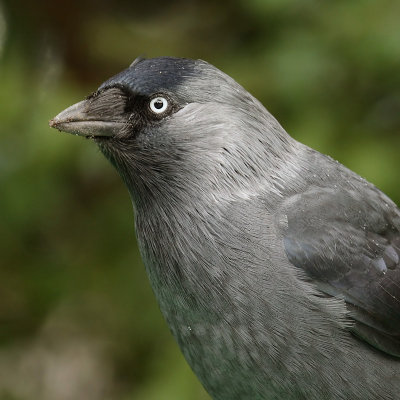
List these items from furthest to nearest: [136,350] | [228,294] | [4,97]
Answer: [136,350] < [4,97] < [228,294]

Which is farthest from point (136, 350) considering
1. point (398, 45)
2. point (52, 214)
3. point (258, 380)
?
point (398, 45)

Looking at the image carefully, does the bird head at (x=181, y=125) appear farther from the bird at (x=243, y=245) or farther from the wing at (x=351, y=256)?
A: the wing at (x=351, y=256)

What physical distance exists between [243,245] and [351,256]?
1.39ft

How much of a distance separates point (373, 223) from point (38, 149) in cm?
190

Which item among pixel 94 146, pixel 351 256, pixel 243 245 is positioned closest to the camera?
pixel 243 245

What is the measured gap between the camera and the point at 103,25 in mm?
5070

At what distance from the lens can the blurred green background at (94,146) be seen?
4.39 meters

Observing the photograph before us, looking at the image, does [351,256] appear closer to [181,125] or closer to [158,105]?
[181,125]

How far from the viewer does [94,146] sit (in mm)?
4438

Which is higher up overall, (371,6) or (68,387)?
(371,6)

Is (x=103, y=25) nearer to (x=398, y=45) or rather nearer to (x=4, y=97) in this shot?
(x=4, y=97)

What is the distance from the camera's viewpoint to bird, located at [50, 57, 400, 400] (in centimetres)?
306

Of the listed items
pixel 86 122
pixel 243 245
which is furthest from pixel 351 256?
pixel 86 122

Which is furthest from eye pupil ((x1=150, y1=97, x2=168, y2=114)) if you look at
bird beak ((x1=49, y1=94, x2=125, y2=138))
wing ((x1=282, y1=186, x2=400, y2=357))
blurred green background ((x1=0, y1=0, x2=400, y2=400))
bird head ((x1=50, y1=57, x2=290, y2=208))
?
blurred green background ((x1=0, y1=0, x2=400, y2=400))
